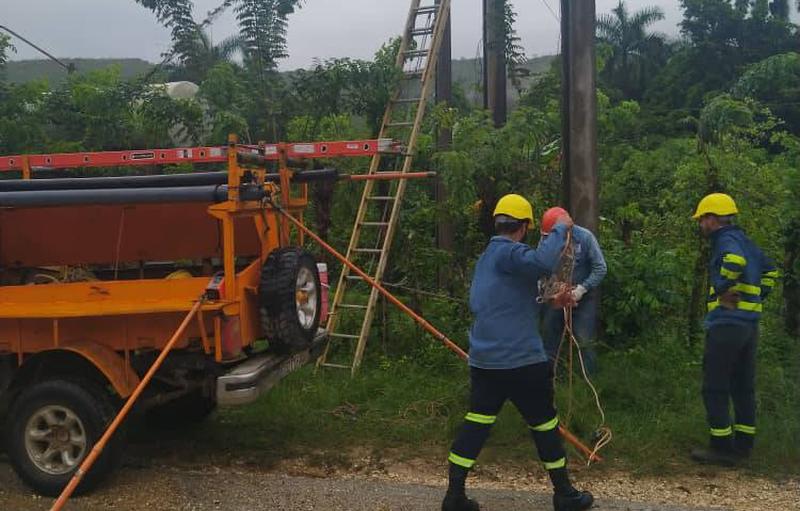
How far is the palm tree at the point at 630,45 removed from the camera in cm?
4634

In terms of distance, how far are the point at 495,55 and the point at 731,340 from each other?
8.26 m

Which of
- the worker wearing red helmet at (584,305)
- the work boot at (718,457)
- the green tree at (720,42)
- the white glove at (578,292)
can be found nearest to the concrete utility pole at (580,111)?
the worker wearing red helmet at (584,305)

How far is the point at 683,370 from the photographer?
7.18 meters

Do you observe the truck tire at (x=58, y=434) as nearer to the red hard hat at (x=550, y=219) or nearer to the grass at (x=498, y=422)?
the grass at (x=498, y=422)

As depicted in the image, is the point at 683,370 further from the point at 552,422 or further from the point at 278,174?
the point at 278,174

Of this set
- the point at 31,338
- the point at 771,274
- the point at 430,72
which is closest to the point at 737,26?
the point at 430,72

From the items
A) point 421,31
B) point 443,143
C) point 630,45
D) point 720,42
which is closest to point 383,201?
point 443,143

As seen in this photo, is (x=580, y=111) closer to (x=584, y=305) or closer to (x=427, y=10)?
(x=584, y=305)

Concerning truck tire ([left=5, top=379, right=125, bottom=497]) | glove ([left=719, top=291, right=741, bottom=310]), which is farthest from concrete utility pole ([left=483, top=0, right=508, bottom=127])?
truck tire ([left=5, top=379, right=125, bottom=497])

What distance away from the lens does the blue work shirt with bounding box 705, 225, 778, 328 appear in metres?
5.65

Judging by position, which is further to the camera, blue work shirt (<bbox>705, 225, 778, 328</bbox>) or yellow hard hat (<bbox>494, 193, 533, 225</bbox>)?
blue work shirt (<bbox>705, 225, 778, 328</bbox>)

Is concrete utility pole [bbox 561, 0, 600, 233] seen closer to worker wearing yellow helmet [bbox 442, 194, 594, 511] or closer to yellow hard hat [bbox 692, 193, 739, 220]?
yellow hard hat [bbox 692, 193, 739, 220]

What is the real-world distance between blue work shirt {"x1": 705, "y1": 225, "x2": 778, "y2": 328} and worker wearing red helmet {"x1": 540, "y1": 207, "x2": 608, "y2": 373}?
1098mm

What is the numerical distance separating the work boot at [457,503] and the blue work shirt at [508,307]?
0.76 m
